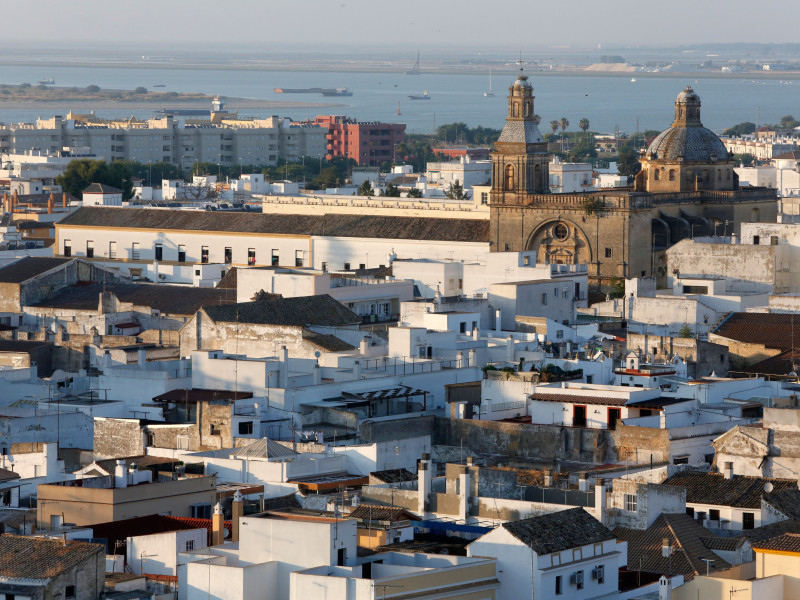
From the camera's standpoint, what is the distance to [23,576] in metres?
27.3

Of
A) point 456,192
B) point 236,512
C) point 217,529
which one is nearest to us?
point 217,529

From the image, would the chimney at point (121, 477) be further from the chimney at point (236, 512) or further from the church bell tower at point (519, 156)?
the church bell tower at point (519, 156)

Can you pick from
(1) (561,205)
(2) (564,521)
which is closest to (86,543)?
(2) (564,521)

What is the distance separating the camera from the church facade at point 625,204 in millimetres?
76875

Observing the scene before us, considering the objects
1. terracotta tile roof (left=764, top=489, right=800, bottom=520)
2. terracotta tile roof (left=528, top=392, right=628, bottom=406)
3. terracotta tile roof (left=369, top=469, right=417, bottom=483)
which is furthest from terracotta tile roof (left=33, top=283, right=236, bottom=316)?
terracotta tile roof (left=764, top=489, right=800, bottom=520)

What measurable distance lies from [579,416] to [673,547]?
10.1 metres

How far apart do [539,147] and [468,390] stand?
121 feet

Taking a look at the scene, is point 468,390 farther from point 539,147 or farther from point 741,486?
point 539,147

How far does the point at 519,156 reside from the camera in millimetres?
80000

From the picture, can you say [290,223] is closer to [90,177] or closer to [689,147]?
[689,147]

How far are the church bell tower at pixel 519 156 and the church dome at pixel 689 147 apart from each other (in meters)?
4.58

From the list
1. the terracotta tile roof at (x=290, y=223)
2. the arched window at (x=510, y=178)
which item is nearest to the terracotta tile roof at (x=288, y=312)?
the terracotta tile roof at (x=290, y=223)

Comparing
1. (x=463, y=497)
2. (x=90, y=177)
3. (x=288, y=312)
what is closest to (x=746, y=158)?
(x=90, y=177)

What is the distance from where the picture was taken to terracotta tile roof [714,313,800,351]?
177ft
